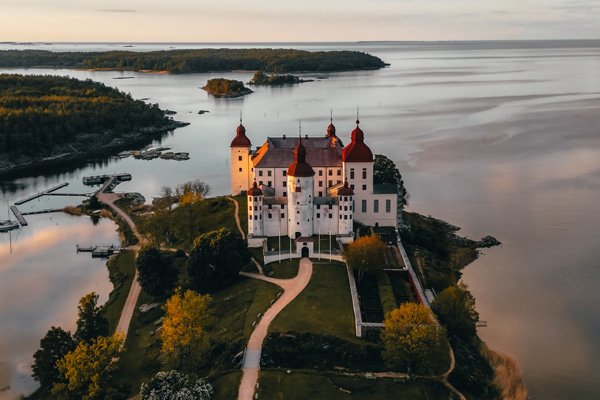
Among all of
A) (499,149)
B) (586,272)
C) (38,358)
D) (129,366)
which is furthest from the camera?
(499,149)

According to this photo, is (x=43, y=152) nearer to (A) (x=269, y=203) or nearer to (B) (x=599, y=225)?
(A) (x=269, y=203)

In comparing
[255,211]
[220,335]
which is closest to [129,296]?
[255,211]

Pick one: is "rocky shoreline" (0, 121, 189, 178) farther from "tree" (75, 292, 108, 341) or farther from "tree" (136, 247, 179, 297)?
"tree" (75, 292, 108, 341)

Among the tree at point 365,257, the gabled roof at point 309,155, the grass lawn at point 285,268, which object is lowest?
the grass lawn at point 285,268

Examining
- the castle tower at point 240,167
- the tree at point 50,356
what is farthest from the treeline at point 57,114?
the tree at point 50,356

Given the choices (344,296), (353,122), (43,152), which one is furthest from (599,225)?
(43,152)

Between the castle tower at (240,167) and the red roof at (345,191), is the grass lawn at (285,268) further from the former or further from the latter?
the castle tower at (240,167)

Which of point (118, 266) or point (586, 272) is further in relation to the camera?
point (118, 266)

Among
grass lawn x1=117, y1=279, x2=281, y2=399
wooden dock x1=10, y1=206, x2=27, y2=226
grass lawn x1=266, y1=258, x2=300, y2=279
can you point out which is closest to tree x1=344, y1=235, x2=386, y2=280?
grass lawn x1=266, y1=258, x2=300, y2=279

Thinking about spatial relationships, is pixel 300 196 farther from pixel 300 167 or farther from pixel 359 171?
pixel 359 171
